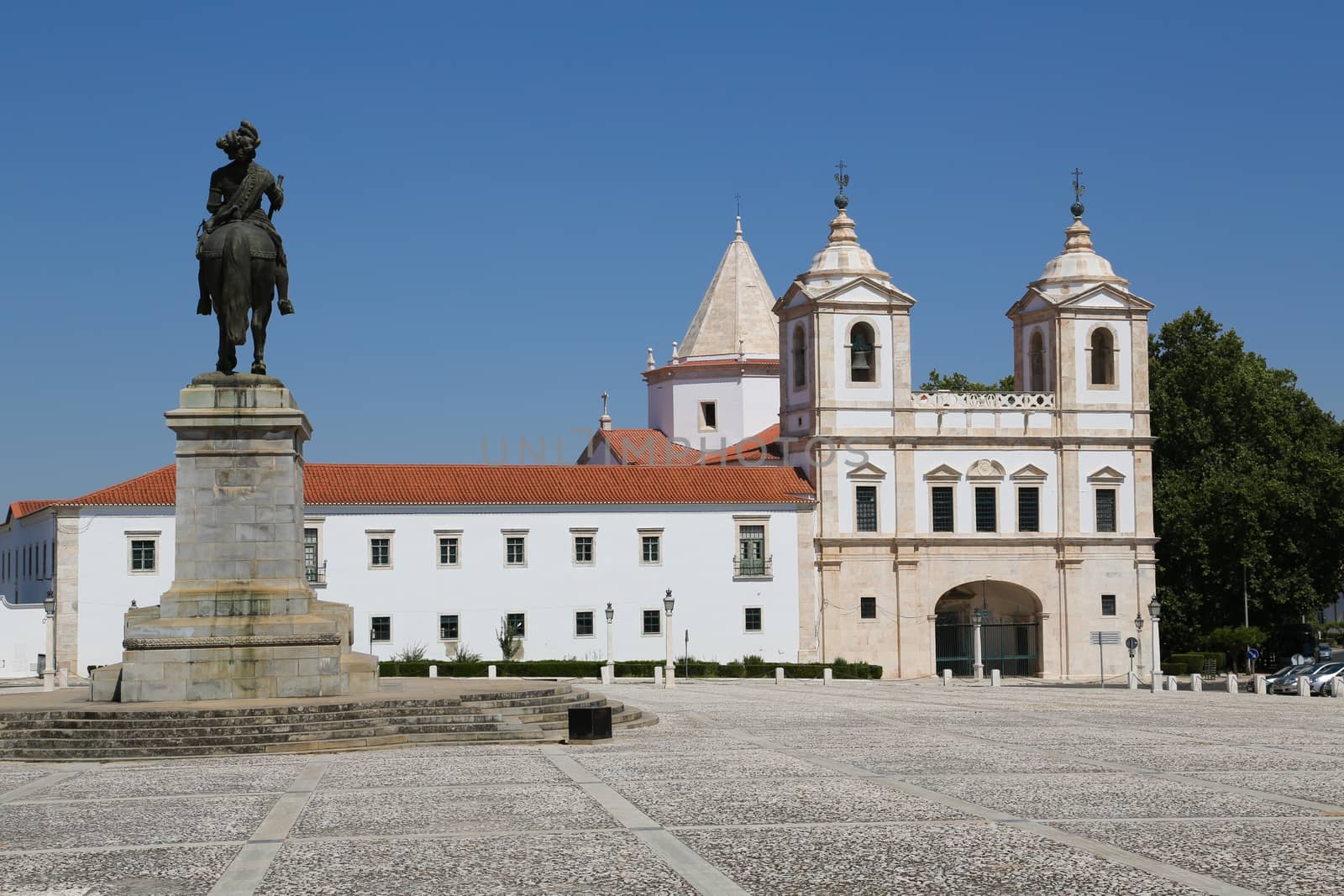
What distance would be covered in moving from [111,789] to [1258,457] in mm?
57748

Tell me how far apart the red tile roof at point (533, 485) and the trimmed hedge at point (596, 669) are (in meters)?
5.48

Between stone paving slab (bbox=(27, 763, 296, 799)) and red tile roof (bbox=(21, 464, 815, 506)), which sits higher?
red tile roof (bbox=(21, 464, 815, 506))

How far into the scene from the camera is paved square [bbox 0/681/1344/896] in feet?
38.0

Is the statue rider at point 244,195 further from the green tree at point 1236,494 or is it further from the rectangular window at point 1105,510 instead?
the green tree at point 1236,494

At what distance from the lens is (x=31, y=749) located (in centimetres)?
2123

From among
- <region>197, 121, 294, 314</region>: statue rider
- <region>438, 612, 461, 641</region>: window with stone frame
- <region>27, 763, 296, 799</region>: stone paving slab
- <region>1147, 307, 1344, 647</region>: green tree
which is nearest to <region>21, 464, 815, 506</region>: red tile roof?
<region>438, 612, 461, 641</region>: window with stone frame

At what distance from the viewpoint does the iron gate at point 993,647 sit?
62062 mm

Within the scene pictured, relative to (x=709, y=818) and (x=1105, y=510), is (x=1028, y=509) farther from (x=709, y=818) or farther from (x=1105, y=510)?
(x=709, y=818)

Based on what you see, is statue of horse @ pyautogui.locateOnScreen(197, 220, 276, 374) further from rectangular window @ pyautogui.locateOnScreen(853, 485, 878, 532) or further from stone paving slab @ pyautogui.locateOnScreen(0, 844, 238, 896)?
rectangular window @ pyautogui.locateOnScreen(853, 485, 878, 532)

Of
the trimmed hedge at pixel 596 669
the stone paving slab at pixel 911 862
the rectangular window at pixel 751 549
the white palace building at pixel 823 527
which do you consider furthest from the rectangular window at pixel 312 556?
the stone paving slab at pixel 911 862

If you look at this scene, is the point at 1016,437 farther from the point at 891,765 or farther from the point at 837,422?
the point at 891,765

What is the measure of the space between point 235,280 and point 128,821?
10823 mm

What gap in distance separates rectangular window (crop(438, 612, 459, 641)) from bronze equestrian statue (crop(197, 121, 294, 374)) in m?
33.5

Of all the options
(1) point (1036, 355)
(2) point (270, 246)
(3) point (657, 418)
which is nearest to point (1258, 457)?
(1) point (1036, 355)
